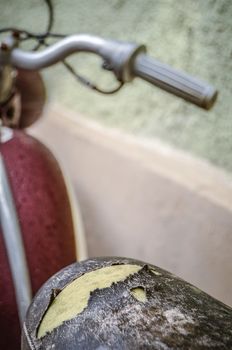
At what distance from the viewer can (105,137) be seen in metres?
1.12

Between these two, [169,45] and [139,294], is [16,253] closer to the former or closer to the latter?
[139,294]

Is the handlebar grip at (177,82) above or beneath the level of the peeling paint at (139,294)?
above

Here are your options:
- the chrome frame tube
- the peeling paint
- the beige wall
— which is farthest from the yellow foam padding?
the beige wall

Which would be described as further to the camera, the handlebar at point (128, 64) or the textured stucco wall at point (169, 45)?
the textured stucco wall at point (169, 45)

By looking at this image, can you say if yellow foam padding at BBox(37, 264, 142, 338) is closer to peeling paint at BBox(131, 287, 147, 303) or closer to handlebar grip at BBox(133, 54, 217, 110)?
peeling paint at BBox(131, 287, 147, 303)

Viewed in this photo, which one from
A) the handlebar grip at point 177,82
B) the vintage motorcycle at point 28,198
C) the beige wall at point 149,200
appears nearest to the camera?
the handlebar grip at point 177,82

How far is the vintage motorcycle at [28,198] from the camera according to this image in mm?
640

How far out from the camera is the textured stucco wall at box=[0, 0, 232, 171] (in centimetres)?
73

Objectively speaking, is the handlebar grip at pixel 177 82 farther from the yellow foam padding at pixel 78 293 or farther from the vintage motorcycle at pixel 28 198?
the yellow foam padding at pixel 78 293

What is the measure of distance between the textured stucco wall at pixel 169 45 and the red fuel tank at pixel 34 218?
0.21 metres

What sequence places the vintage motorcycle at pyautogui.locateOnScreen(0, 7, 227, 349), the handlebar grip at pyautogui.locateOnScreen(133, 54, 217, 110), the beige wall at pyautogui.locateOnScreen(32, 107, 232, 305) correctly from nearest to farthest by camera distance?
the handlebar grip at pyautogui.locateOnScreen(133, 54, 217, 110) → the vintage motorcycle at pyautogui.locateOnScreen(0, 7, 227, 349) → the beige wall at pyautogui.locateOnScreen(32, 107, 232, 305)

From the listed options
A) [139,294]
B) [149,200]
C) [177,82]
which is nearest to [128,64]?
[177,82]

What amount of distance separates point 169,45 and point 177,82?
1.11 feet

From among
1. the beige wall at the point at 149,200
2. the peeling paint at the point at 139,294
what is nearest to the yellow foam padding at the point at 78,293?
the peeling paint at the point at 139,294
